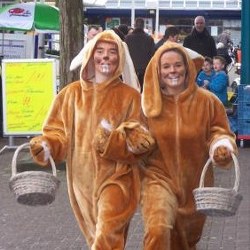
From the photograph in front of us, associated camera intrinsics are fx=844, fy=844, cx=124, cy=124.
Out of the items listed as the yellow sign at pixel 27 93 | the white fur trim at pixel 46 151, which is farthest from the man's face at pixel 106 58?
the yellow sign at pixel 27 93

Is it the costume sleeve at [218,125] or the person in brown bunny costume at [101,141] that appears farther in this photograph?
the costume sleeve at [218,125]

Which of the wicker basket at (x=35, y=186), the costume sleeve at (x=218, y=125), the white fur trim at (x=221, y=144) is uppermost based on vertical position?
the costume sleeve at (x=218, y=125)

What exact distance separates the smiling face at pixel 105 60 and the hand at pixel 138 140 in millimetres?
482

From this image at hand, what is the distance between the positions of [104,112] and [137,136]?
34 cm

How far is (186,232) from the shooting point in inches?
214

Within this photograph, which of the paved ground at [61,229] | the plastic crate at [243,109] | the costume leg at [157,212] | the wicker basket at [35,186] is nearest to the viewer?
the costume leg at [157,212]

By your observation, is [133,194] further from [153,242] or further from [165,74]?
[165,74]

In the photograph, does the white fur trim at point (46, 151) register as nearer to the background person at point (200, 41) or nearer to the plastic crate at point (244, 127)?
the plastic crate at point (244, 127)

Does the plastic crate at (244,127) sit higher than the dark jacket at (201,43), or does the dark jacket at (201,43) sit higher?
the dark jacket at (201,43)

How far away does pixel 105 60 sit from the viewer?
17.9 ft

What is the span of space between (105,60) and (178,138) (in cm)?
70

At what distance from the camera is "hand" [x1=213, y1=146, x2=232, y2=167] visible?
5.16 meters

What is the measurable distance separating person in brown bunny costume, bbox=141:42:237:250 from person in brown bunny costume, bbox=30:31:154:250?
119 millimetres

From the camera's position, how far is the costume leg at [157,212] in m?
5.05
